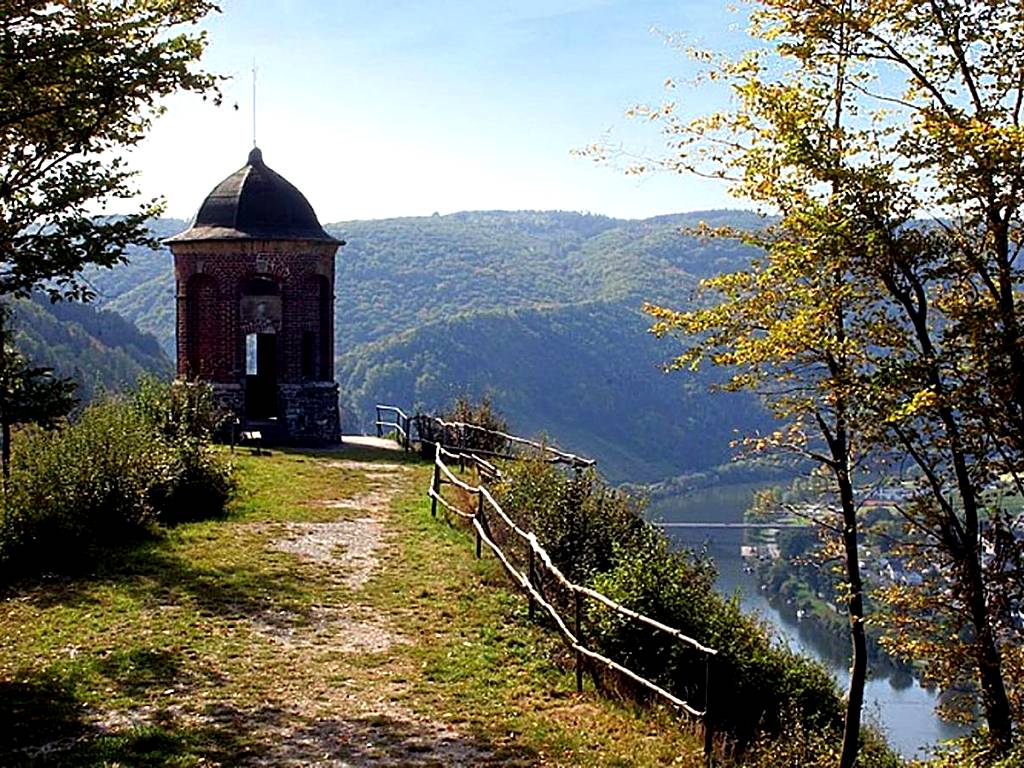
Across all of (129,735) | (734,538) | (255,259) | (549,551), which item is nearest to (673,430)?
(734,538)

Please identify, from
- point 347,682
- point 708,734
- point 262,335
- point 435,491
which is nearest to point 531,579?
point 347,682

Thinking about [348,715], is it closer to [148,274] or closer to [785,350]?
[785,350]

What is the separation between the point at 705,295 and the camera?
33.7 ft

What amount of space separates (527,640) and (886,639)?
3218 mm

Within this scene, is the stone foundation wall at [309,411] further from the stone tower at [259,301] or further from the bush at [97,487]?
the bush at [97,487]

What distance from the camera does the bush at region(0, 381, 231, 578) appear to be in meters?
12.3

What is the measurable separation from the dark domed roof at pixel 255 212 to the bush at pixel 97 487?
9046 millimetres

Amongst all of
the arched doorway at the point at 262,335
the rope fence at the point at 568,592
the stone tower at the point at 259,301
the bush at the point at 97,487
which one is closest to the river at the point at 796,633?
the rope fence at the point at 568,592

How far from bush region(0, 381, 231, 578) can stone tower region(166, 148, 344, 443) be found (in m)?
8.29

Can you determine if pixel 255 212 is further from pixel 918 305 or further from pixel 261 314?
pixel 918 305

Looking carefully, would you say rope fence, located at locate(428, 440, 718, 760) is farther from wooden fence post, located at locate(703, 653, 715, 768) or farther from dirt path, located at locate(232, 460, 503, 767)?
dirt path, located at locate(232, 460, 503, 767)

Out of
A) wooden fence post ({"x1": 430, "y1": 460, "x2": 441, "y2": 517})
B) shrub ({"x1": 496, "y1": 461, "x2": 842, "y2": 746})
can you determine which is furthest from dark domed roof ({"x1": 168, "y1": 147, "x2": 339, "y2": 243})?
shrub ({"x1": 496, "y1": 461, "x2": 842, "y2": 746})

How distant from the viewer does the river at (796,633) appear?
15075 millimetres

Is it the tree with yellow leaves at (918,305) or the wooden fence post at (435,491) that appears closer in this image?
the tree with yellow leaves at (918,305)
